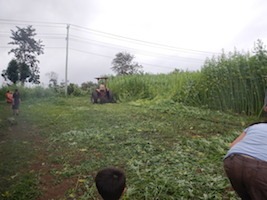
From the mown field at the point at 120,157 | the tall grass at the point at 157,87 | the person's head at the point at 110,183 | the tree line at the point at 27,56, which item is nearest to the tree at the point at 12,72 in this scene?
the tree line at the point at 27,56

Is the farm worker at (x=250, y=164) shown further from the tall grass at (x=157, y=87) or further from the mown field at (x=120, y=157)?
the tall grass at (x=157, y=87)

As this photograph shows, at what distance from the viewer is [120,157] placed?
454 centimetres

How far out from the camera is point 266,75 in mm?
8727

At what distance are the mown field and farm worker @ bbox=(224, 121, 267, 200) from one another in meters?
1.13

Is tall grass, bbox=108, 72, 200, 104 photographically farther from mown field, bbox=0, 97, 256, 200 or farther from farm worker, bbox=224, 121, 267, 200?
farm worker, bbox=224, 121, 267, 200

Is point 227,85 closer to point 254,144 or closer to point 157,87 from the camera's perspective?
point 157,87

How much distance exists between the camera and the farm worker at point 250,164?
1956mm

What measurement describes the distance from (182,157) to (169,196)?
1301mm

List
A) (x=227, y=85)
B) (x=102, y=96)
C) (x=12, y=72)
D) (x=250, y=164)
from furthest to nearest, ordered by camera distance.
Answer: (x=12, y=72) < (x=102, y=96) < (x=227, y=85) < (x=250, y=164)

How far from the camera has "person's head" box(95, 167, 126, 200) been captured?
6.87 ft

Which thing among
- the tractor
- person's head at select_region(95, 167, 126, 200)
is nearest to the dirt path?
person's head at select_region(95, 167, 126, 200)

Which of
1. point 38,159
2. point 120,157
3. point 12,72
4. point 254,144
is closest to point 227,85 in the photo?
point 120,157

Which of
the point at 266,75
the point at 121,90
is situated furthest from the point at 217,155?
the point at 121,90

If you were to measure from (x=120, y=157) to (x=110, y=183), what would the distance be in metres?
2.46
